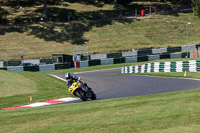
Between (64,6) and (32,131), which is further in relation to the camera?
(64,6)

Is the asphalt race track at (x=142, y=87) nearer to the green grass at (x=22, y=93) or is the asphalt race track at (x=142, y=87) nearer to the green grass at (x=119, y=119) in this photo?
the green grass at (x=22, y=93)

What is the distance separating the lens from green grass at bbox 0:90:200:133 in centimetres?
873

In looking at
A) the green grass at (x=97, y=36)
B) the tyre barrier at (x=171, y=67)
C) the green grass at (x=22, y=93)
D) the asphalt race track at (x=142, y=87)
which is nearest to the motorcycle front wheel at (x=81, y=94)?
the asphalt race track at (x=142, y=87)

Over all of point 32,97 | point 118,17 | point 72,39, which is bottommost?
point 32,97

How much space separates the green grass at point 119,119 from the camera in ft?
28.7

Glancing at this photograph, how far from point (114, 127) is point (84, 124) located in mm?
1085

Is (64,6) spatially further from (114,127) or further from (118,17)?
(114,127)

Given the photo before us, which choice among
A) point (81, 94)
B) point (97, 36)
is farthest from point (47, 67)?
point (81, 94)

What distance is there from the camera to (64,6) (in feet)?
249

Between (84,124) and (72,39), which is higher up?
(72,39)

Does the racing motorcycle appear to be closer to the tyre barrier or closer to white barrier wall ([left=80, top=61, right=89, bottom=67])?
the tyre barrier

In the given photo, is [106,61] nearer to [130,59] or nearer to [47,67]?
[130,59]

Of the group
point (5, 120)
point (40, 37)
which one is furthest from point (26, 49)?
point (5, 120)

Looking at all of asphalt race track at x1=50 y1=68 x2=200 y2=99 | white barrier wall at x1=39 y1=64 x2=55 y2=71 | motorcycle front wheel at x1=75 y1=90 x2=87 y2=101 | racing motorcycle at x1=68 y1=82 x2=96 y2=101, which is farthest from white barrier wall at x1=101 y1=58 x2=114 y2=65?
motorcycle front wheel at x1=75 y1=90 x2=87 y2=101
